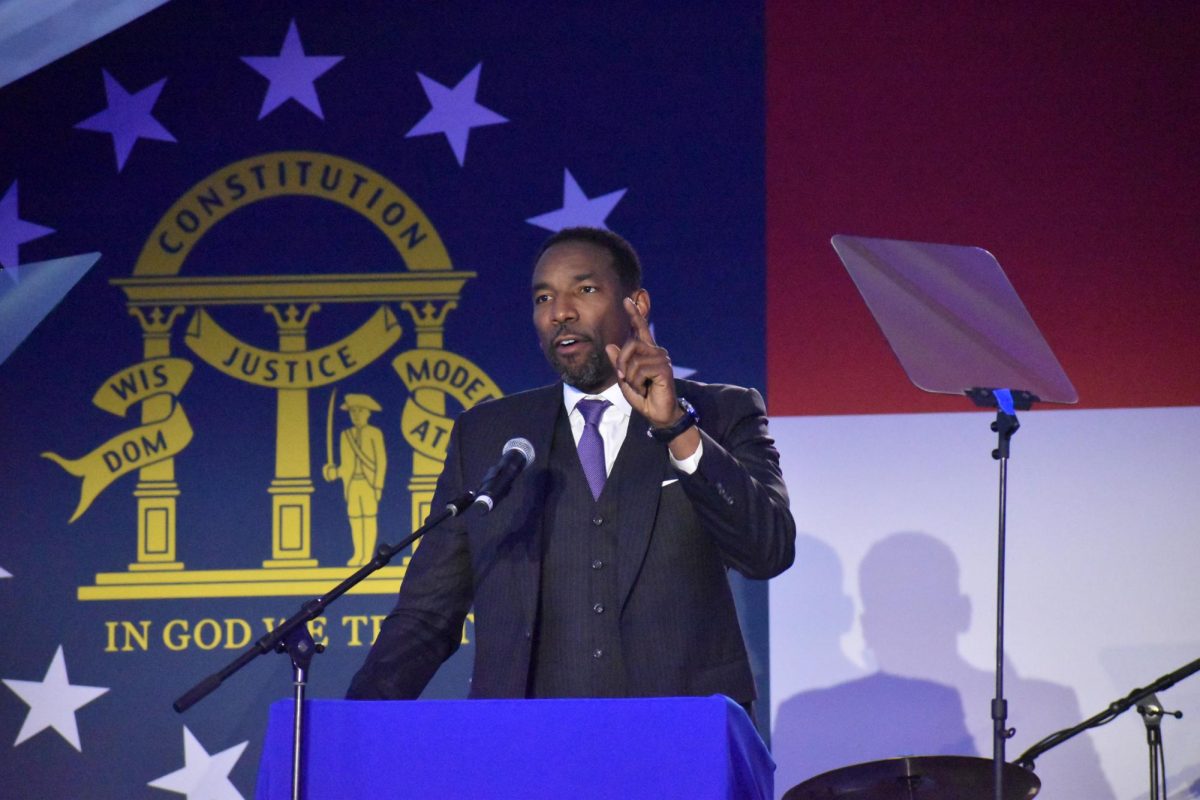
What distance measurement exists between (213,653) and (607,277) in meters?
2.20

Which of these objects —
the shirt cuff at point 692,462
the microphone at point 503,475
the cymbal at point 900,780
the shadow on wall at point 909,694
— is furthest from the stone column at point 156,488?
the shirt cuff at point 692,462

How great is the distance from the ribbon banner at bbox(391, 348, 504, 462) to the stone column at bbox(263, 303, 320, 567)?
312mm

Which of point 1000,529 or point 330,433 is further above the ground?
point 330,433

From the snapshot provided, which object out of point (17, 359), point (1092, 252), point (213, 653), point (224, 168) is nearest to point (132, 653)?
point (213, 653)

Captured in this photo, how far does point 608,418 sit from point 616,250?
336mm

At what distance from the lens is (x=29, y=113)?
15.2ft

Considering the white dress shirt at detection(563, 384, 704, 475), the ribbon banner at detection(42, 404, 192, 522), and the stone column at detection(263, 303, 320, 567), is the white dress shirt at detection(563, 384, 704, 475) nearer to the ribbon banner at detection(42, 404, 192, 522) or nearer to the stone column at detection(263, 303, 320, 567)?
the stone column at detection(263, 303, 320, 567)

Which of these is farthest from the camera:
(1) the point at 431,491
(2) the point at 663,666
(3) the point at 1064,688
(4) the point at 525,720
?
(1) the point at 431,491

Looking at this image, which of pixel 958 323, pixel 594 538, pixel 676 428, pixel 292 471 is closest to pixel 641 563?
pixel 594 538

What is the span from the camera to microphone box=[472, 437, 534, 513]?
2.18 m

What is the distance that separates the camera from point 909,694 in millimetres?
4156

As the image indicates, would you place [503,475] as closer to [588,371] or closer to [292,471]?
[588,371]

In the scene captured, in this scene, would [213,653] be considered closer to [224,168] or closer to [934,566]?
[224,168]

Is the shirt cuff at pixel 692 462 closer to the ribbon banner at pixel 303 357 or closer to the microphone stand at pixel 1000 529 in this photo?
the microphone stand at pixel 1000 529
